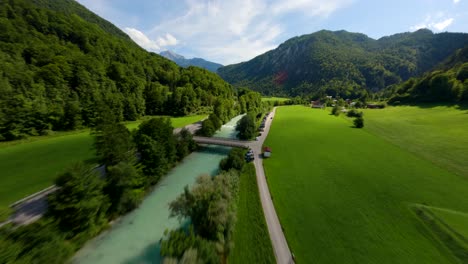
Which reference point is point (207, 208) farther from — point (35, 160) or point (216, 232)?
point (35, 160)

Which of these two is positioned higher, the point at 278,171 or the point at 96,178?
the point at 96,178

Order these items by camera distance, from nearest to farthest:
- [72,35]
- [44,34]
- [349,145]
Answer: [349,145]
[44,34]
[72,35]

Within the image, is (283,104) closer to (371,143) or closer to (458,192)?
(371,143)

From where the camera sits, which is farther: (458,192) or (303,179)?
(303,179)

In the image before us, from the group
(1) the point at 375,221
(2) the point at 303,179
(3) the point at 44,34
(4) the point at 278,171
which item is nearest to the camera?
(1) the point at 375,221

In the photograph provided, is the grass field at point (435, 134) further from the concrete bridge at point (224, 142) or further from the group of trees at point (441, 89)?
the concrete bridge at point (224, 142)

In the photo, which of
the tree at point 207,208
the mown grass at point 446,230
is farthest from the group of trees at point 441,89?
the tree at point 207,208

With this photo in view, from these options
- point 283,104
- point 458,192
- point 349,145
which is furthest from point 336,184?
point 283,104
